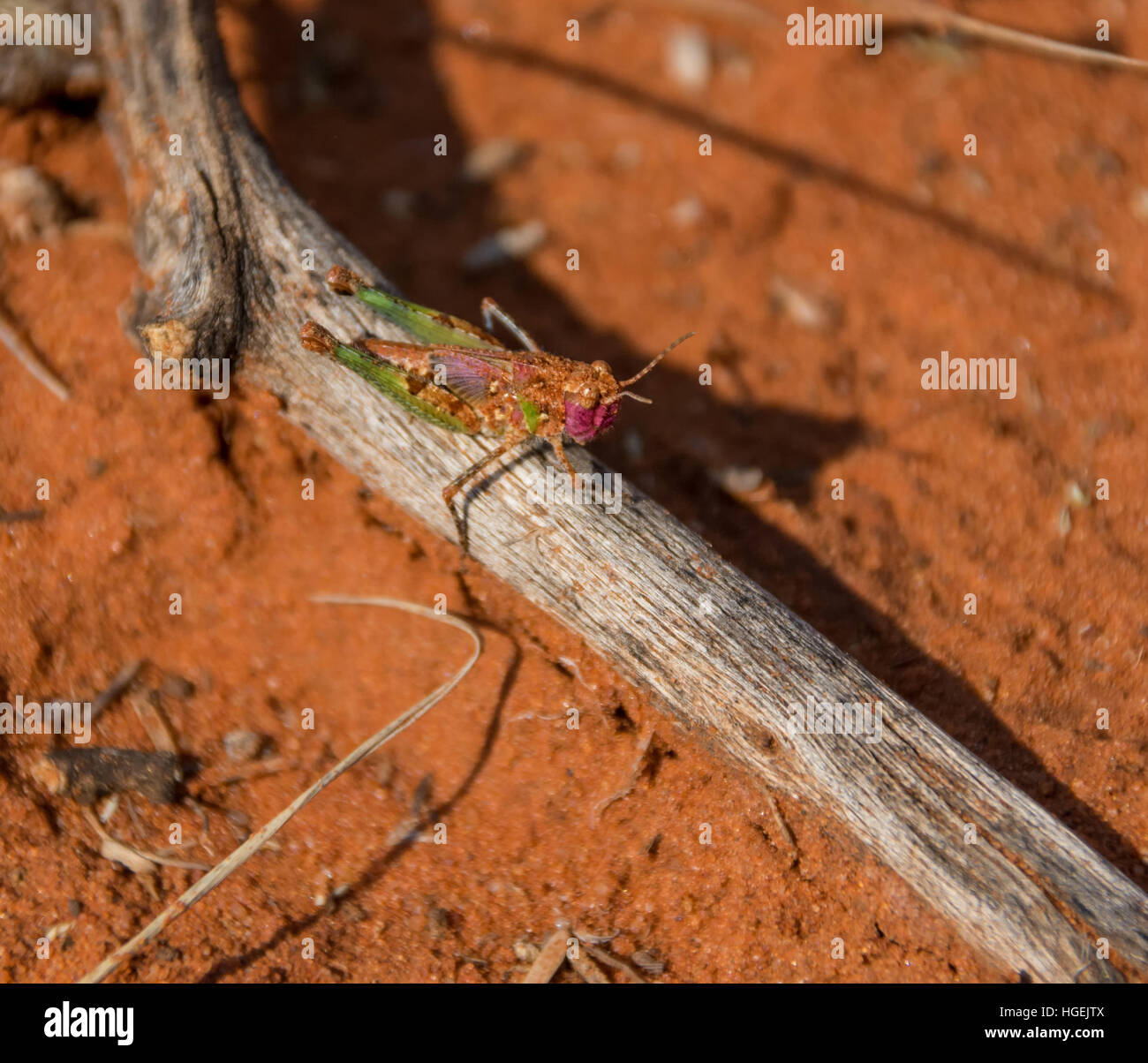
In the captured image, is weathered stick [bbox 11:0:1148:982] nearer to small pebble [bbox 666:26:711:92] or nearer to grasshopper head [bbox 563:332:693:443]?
grasshopper head [bbox 563:332:693:443]

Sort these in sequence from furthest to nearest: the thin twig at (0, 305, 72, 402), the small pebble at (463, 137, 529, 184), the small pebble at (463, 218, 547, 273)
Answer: the small pebble at (463, 137, 529, 184) < the small pebble at (463, 218, 547, 273) < the thin twig at (0, 305, 72, 402)

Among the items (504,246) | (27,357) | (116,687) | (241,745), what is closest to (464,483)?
(241,745)

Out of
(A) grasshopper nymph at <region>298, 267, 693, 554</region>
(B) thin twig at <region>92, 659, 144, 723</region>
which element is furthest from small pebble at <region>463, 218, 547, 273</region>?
(B) thin twig at <region>92, 659, 144, 723</region>

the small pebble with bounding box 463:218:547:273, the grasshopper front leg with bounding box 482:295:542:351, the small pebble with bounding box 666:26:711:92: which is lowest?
the grasshopper front leg with bounding box 482:295:542:351

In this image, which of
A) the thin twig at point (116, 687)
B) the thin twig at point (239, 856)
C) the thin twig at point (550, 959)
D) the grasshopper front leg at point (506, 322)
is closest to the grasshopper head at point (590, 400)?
the grasshopper front leg at point (506, 322)

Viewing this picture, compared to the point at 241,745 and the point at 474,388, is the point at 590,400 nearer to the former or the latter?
the point at 474,388

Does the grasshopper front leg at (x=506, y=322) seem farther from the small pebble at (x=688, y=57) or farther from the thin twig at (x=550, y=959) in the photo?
the small pebble at (x=688, y=57)
